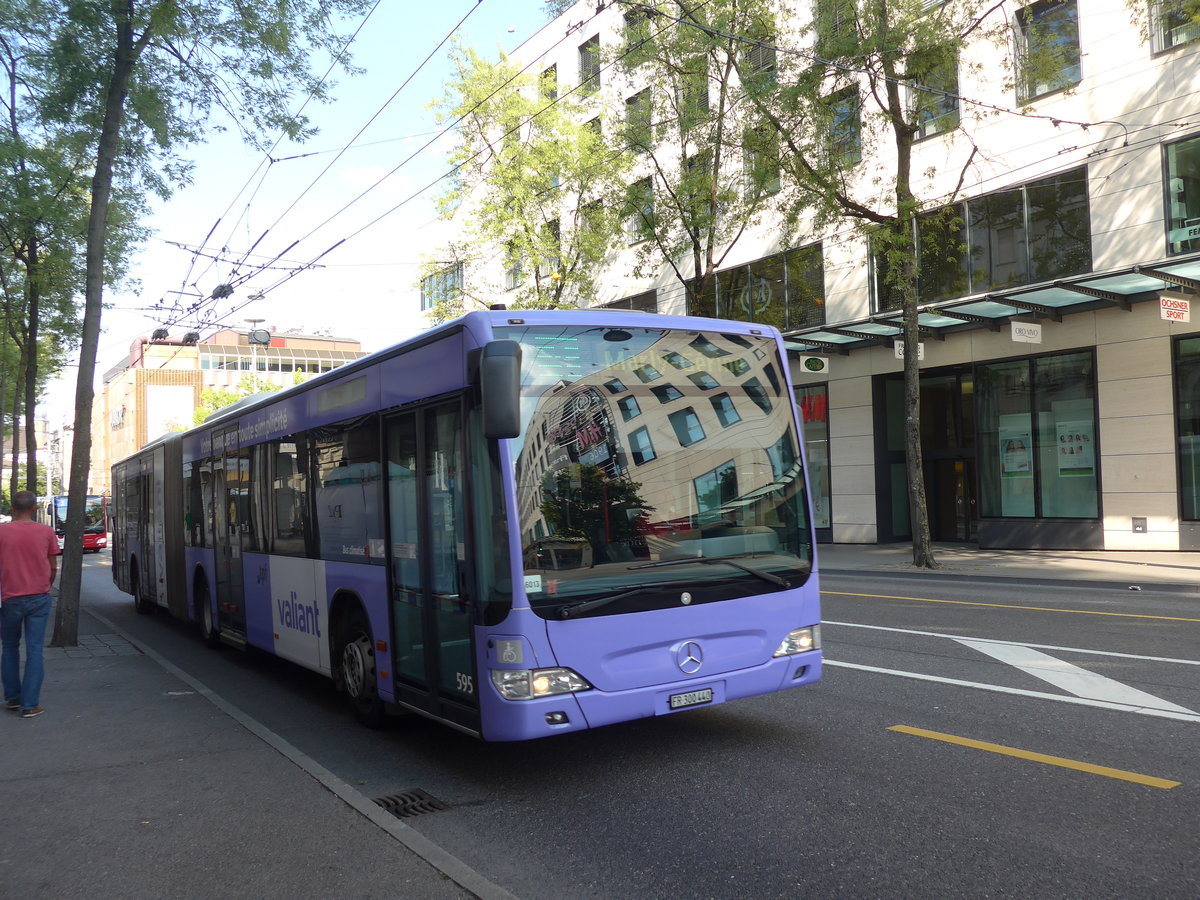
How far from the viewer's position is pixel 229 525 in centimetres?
1097

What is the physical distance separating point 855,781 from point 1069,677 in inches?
134

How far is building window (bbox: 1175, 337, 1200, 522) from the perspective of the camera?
1883 cm

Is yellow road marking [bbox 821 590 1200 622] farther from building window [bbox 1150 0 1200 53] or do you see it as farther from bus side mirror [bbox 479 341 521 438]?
building window [bbox 1150 0 1200 53]

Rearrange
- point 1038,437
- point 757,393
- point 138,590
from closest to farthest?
point 757,393, point 138,590, point 1038,437

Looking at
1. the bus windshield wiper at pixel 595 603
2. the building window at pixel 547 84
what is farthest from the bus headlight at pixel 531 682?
the building window at pixel 547 84

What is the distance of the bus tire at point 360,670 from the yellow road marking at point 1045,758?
356 centimetres

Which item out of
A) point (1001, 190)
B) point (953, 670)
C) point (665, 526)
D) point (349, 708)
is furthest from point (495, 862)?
point (1001, 190)

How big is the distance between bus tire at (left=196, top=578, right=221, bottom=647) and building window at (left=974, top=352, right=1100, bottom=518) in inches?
665

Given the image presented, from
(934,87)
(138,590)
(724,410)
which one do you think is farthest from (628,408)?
(934,87)

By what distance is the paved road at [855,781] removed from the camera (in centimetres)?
425

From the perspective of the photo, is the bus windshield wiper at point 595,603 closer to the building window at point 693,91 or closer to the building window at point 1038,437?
the building window at point 1038,437

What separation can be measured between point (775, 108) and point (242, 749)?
16.6 meters

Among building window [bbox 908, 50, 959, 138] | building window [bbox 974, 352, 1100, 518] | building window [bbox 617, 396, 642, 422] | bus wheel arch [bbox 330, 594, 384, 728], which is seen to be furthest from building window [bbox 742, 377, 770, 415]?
building window [bbox 974, 352, 1100, 518]

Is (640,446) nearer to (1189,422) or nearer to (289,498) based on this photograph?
(289,498)
